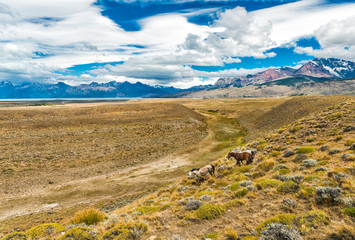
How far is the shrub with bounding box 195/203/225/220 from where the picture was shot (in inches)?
390

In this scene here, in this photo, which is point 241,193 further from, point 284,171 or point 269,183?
point 284,171

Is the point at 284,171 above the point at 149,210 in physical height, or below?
above

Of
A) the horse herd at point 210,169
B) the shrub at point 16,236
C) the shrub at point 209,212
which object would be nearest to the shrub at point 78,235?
the shrub at point 16,236

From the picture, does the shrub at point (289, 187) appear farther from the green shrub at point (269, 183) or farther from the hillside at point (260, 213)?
the green shrub at point (269, 183)

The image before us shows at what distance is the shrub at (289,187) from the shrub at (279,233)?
4299 mm

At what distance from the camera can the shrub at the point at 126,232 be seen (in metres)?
8.58

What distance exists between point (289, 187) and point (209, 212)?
18.0ft

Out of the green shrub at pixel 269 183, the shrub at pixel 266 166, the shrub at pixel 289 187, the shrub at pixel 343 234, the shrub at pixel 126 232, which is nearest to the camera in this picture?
the shrub at pixel 343 234

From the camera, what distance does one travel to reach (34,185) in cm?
2480

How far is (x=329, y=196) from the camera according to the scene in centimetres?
916

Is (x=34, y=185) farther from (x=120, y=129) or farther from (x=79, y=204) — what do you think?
(x=120, y=129)

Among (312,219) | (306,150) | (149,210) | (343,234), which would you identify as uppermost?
(343,234)

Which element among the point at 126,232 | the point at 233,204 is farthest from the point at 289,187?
the point at 126,232

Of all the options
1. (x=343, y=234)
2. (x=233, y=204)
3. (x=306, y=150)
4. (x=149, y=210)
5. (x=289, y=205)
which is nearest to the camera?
(x=343, y=234)
